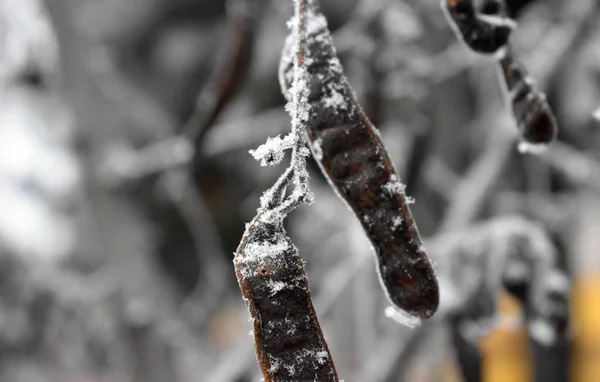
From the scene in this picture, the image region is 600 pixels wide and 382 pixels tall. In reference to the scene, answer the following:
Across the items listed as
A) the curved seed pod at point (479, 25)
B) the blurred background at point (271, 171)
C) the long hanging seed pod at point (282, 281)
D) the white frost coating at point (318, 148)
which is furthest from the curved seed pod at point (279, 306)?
the blurred background at point (271, 171)

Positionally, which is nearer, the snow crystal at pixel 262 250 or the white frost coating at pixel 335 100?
the snow crystal at pixel 262 250

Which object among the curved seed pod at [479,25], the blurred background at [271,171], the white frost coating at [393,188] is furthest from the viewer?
the blurred background at [271,171]

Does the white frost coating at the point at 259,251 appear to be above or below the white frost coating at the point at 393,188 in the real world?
above

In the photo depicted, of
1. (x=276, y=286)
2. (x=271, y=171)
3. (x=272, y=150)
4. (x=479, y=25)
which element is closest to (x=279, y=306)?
(x=276, y=286)

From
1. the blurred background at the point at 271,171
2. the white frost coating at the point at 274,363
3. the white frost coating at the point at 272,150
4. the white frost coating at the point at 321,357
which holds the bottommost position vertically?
the blurred background at the point at 271,171

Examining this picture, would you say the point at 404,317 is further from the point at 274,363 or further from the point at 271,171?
the point at 271,171

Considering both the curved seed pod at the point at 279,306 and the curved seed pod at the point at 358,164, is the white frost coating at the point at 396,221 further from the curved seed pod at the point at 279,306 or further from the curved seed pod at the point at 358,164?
the curved seed pod at the point at 279,306

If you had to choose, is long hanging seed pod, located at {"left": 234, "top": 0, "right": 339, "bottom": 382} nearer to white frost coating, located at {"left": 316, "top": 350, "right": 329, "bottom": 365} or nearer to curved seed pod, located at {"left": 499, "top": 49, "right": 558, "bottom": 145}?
white frost coating, located at {"left": 316, "top": 350, "right": 329, "bottom": 365}
